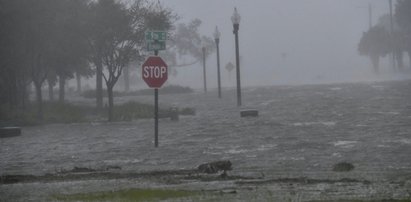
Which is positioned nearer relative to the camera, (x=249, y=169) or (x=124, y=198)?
(x=124, y=198)

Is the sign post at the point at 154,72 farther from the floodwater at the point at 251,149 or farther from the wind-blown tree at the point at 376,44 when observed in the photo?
the wind-blown tree at the point at 376,44

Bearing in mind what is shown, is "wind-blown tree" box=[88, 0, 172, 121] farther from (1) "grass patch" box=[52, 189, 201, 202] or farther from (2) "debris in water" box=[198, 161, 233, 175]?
(1) "grass patch" box=[52, 189, 201, 202]

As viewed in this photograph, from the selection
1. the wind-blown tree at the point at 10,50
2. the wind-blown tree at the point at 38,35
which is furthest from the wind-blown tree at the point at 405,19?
the wind-blown tree at the point at 10,50

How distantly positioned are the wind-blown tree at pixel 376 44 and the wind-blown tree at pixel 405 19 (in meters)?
2.48

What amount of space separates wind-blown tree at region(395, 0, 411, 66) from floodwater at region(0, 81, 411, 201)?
65892 mm

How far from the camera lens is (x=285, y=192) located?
9555mm

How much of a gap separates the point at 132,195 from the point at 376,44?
311ft

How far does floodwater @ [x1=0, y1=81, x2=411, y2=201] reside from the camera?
1073 centimetres

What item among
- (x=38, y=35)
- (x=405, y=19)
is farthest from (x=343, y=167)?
(x=405, y=19)

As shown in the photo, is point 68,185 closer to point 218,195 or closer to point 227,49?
point 218,195

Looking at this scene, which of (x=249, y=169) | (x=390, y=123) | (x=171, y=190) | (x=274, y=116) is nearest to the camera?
(x=171, y=190)

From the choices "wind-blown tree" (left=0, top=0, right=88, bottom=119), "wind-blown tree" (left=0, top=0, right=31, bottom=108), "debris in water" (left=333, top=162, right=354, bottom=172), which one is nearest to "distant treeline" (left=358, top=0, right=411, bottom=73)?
"wind-blown tree" (left=0, top=0, right=88, bottom=119)

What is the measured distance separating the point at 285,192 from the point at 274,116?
58.0ft

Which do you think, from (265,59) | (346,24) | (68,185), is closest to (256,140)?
(68,185)
